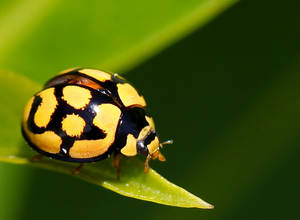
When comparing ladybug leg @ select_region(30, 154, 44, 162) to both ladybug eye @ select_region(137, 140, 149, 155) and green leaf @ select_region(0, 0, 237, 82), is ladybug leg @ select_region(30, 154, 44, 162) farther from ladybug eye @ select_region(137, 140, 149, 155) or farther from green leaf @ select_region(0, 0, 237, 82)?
green leaf @ select_region(0, 0, 237, 82)

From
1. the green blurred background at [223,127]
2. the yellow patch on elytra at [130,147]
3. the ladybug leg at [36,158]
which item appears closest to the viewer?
the ladybug leg at [36,158]

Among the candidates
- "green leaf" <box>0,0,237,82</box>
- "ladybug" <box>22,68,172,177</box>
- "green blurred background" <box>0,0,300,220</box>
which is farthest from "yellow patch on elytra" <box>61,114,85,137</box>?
"green blurred background" <box>0,0,300,220</box>

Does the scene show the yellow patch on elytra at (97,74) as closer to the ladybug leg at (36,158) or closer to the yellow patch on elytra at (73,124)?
the yellow patch on elytra at (73,124)

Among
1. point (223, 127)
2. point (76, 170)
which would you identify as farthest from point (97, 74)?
point (223, 127)

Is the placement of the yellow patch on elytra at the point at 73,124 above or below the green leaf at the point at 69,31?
below

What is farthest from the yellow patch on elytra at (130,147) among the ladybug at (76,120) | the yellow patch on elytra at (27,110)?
the yellow patch on elytra at (27,110)

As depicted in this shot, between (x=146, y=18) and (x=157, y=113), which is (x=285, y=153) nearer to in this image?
(x=157, y=113)

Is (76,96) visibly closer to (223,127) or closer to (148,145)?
(148,145)
